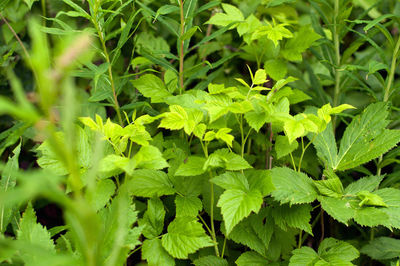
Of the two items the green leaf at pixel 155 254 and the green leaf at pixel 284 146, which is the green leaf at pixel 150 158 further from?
the green leaf at pixel 284 146

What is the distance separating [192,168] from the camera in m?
0.92

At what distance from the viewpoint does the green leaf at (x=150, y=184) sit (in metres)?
0.94

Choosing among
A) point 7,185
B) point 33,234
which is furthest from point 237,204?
point 7,185

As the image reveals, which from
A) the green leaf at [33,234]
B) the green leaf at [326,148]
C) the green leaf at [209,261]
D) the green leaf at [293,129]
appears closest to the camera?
the green leaf at [33,234]

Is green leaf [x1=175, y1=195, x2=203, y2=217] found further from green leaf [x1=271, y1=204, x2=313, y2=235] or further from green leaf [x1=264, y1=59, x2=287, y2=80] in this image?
green leaf [x1=264, y1=59, x2=287, y2=80]

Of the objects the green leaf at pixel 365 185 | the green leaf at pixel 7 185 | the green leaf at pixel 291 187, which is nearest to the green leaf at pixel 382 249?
the green leaf at pixel 365 185

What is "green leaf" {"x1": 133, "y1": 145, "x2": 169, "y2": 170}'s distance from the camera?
2.72 ft

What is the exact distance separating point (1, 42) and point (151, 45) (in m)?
0.64

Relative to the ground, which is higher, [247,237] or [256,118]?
[256,118]

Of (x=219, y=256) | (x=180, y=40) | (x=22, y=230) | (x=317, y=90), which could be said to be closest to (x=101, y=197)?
(x=22, y=230)

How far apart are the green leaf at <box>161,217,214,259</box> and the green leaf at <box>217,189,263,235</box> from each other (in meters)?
0.08

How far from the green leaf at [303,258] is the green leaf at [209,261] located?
0.58ft

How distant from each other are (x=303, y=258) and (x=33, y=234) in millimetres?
640

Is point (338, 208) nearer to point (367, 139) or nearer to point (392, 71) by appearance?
point (367, 139)
